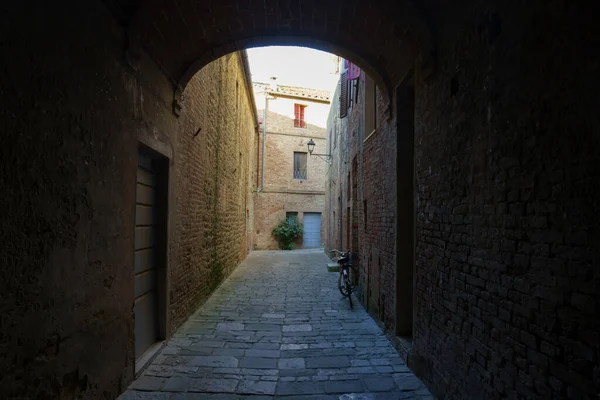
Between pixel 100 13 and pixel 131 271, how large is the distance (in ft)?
8.00

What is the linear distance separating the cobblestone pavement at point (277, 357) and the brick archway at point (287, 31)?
133 inches

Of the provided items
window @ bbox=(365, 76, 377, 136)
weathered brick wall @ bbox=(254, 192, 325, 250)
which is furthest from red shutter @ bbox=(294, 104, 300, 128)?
window @ bbox=(365, 76, 377, 136)

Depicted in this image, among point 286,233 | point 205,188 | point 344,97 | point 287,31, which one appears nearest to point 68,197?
point 287,31

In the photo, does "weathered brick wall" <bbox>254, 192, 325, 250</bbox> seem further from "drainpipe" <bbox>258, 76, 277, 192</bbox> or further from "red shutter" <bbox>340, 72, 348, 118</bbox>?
"red shutter" <bbox>340, 72, 348, 118</bbox>

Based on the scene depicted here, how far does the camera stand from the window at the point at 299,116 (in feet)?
75.1

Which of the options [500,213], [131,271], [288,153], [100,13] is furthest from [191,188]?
[288,153]

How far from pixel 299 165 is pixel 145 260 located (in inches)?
734

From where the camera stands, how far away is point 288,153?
22.4m

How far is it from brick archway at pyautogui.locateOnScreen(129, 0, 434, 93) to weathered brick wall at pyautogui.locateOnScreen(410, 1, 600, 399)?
54 cm

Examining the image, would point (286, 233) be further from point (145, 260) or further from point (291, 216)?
point (145, 260)

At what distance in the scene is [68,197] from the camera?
101 inches

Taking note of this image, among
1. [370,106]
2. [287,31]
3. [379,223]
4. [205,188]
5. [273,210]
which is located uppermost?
[287,31]

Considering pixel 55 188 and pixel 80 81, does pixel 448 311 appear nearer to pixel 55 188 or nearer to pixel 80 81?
pixel 55 188

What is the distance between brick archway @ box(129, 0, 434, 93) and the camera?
146 inches
